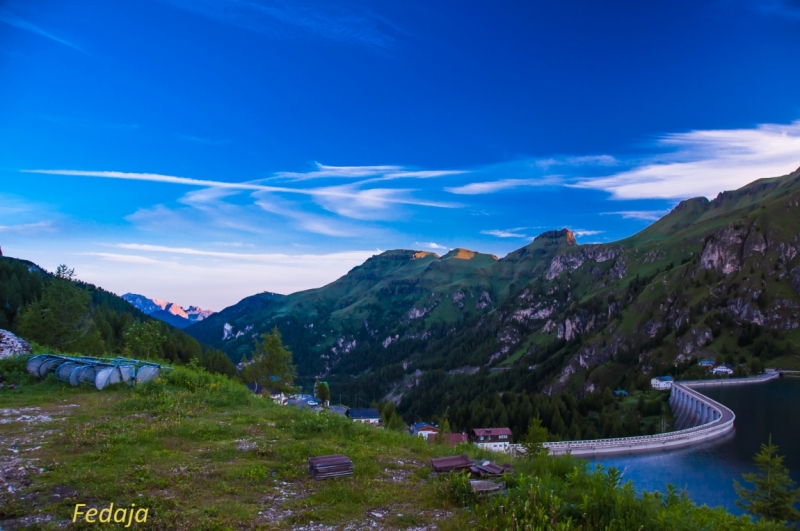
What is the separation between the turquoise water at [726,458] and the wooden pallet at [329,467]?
62.6 meters

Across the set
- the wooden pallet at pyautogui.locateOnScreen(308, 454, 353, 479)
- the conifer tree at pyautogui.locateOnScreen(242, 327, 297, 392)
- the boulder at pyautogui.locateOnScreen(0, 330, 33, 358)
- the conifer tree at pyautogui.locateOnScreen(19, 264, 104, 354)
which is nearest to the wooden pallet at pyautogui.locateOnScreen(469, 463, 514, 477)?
the wooden pallet at pyautogui.locateOnScreen(308, 454, 353, 479)

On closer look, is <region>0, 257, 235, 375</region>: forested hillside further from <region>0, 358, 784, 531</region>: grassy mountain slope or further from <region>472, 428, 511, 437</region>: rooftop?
<region>472, 428, 511, 437</region>: rooftop

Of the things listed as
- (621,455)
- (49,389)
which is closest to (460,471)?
(49,389)

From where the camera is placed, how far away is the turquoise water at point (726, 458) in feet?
278

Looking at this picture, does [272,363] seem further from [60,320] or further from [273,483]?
[273,483]

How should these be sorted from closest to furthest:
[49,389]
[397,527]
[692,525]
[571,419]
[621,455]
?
[692,525], [397,527], [49,389], [621,455], [571,419]

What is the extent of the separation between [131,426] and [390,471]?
41.3 feet

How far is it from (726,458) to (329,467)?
121m

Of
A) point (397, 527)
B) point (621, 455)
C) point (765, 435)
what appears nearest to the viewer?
point (397, 527)

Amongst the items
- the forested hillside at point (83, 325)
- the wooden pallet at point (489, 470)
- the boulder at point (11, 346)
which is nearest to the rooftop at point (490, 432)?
the forested hillside at point (83, 325)

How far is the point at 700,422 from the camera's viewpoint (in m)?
134

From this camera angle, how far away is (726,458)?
101m

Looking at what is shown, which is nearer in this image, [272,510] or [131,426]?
[272,510]

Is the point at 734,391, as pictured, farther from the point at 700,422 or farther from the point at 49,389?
the point at 49,389
